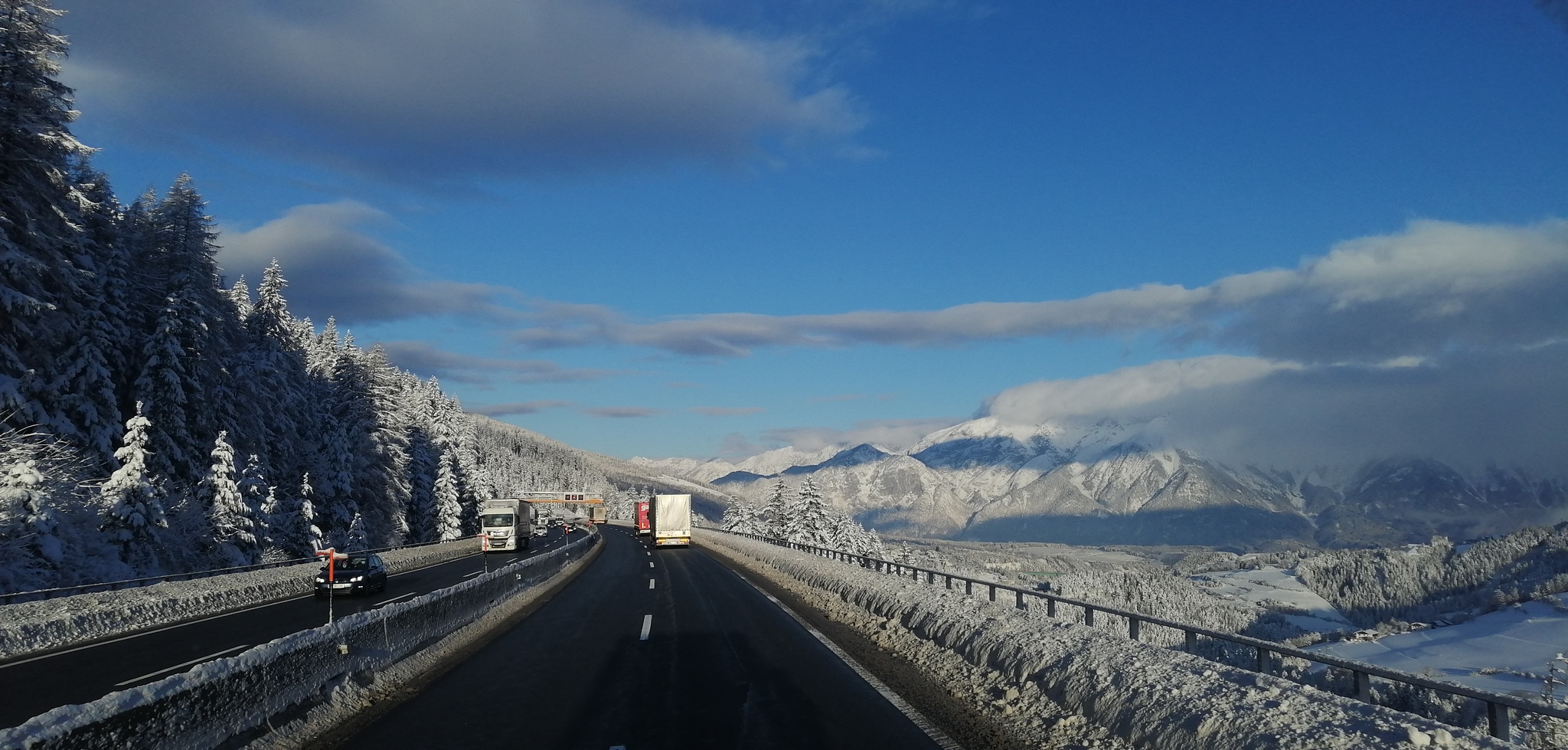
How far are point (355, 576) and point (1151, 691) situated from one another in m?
29.2

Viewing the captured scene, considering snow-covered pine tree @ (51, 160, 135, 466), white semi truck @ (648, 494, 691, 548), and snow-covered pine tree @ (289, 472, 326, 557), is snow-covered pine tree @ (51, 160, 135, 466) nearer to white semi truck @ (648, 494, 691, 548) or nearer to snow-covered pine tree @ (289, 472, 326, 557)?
snow-covered pine tree @ (289, 472, 326, 557)

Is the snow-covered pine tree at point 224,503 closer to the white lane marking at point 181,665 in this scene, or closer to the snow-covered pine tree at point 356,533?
the snow-covered pine tree at point 356,533

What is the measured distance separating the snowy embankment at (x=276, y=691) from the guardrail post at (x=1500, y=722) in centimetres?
1002

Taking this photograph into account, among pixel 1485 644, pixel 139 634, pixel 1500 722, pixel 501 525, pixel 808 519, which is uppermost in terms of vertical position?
→ pixel 1500 722

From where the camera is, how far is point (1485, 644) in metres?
46.6

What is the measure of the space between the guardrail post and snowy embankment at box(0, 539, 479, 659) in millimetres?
23538

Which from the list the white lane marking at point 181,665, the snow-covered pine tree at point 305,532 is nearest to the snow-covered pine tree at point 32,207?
the white lane marking at point 181,665

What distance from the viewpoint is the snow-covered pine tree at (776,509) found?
9149 cm

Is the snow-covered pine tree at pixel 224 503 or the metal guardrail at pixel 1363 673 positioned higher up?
the snow-covered pine tree at pixel 224 503

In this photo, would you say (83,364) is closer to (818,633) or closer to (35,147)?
(35,147)

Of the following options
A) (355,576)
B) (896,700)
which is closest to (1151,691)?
(896,700)

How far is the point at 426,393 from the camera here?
297ft

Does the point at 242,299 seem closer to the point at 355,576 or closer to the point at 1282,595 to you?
the point at 355,576

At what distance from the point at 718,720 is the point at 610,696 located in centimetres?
211
